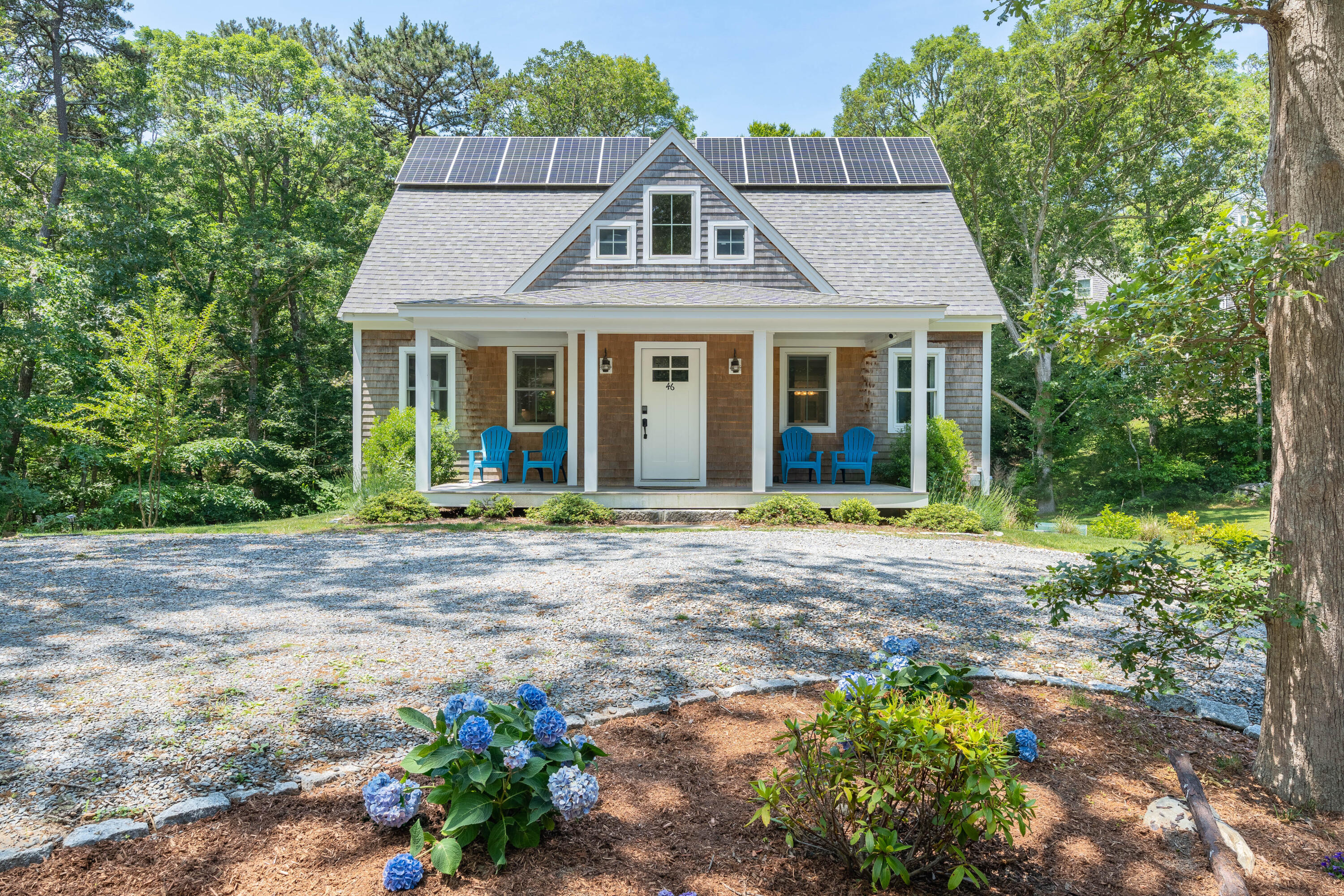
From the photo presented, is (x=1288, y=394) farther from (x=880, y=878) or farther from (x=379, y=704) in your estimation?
(x=379, y=704)

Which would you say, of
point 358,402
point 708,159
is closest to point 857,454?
point 708,159

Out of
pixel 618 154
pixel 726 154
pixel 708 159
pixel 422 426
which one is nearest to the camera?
pixel 422 426

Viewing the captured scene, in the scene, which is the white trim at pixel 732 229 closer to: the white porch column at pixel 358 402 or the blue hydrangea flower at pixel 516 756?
the white porch column at pixel 358 402

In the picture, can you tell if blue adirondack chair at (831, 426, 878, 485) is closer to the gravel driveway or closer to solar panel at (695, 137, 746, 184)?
the gravel driveway

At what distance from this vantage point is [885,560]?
689 centimetres

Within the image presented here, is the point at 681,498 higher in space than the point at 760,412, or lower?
lower

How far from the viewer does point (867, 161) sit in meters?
15.0

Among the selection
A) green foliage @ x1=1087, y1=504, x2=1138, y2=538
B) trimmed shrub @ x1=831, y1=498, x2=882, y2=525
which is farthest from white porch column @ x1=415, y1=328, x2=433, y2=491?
green foliage @ x1=1087, y1=504, x2=1138, y2=538

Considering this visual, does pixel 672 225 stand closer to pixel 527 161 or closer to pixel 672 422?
pixel 672 422

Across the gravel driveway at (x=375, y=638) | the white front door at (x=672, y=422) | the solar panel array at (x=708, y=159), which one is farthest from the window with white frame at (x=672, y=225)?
the gravel driveway at (x=375, y=638)

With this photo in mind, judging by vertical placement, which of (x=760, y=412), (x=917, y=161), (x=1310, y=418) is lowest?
(x=1310, y=418)

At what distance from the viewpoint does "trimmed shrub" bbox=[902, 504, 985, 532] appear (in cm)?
943

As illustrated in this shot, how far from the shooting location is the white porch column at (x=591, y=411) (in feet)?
33.3

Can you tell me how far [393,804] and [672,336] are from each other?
10.3 metres
